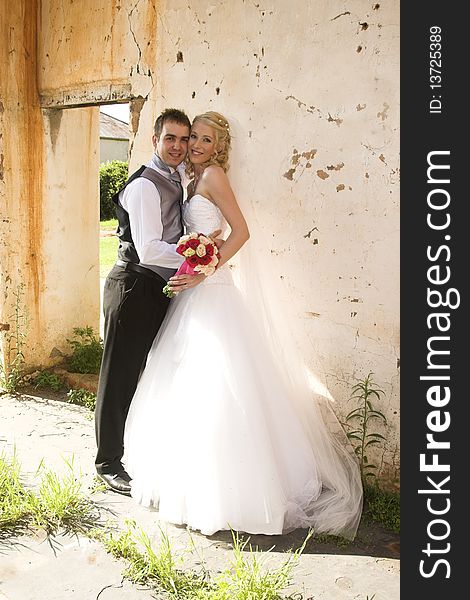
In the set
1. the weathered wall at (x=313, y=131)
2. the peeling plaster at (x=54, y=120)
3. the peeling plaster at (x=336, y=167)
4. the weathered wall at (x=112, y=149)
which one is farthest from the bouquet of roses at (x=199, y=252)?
the weathered wall at (x=112, y=149)

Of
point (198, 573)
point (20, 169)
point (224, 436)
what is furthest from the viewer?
point (20, 169)

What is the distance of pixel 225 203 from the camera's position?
3719 mm

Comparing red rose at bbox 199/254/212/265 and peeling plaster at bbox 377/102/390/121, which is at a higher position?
peeling plaster at bbox 377/102/390/121

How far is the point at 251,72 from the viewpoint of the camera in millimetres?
4152

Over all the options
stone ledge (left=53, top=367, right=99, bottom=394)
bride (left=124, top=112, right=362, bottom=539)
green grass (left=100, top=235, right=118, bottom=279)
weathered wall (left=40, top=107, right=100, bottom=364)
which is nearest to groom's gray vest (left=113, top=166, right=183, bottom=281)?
bride (left=124, top=112, right=362, bottom=539)

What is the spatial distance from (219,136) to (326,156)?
0.66 m

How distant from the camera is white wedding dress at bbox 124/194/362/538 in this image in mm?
3410

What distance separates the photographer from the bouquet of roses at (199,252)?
11.6 feet

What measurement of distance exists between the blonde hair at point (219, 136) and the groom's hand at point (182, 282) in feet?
2.17

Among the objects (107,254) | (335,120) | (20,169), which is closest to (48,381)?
(20,169)

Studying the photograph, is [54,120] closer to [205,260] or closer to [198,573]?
[205,260]

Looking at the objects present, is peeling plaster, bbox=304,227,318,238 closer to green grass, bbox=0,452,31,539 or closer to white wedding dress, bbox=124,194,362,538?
white wedding dress, bbox=124,194,362,538

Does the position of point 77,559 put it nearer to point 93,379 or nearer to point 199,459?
point 199,459

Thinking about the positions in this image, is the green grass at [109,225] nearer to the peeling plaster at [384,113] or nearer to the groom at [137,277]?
the groom at [137,277]
